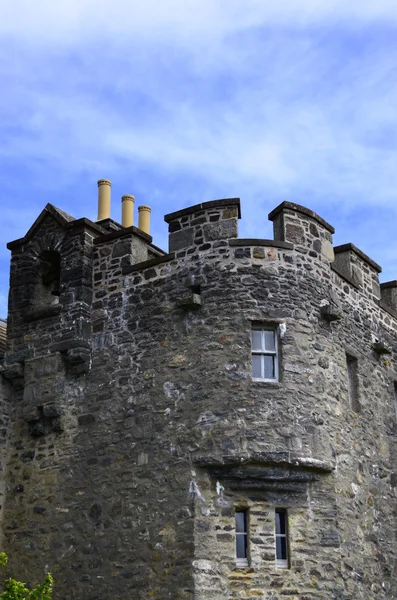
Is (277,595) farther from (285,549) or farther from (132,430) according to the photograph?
(132,430)

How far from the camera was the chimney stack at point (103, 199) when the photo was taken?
64.5ft

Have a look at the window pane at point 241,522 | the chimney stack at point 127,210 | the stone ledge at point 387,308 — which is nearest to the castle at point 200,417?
the window pane at point 241,522

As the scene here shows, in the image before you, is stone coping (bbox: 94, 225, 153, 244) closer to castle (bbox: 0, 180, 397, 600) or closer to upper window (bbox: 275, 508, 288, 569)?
castle (bbox: 0, 180, 397, 600)

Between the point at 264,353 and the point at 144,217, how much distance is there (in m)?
6.36

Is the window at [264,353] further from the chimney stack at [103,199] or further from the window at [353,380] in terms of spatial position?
the chimney stack at [103,199]

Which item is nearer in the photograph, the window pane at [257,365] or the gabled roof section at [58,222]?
the window pane at [257,365]

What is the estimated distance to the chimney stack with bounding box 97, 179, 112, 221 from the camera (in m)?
19.7

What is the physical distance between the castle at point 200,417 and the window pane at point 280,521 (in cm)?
5

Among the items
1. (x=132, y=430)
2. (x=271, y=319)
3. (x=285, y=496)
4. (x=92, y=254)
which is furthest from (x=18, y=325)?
(x=285, y=496)

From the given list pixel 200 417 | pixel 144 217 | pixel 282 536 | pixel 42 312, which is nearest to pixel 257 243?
pixel 200 417

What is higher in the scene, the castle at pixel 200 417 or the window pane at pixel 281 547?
the castle at pixel 200 417

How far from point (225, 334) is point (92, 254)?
3.48 metres

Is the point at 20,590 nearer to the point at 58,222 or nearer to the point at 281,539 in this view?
the point at 281,539

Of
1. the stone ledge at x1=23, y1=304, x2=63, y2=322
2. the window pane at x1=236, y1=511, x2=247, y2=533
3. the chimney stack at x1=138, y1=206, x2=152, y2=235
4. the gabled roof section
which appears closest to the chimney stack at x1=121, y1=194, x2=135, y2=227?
the chimney stack at x1=138, y1=206, x2=152, y2=235
